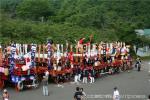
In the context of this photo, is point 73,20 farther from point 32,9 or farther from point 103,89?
point 103,89

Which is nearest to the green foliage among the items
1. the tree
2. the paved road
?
the tree

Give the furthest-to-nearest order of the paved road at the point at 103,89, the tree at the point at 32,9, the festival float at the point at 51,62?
the tree at the point at 32,9
the festival float at the point at 51,62
the paved road at the point at 103,89

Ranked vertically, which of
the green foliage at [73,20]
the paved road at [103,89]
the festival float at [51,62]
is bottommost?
the paved road at [103,89]

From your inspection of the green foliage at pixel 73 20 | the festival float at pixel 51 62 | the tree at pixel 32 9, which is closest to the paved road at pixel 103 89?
the festival float at pixel 51 62

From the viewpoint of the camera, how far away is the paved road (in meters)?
28.1

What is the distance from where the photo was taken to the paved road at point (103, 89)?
2811cm

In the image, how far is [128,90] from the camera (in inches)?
1225

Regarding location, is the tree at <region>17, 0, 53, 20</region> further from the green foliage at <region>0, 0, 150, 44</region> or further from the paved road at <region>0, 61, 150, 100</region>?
the paved road at <region>0, 61, 150, 100</region>

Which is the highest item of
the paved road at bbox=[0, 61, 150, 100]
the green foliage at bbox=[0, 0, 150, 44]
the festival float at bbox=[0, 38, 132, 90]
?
the green foliage at bbox=[0, 0, 150, 44]

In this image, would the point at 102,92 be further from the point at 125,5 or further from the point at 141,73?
the point at 125,5

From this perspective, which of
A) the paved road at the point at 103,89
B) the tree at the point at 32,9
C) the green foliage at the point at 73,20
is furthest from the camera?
the tree at the point at 32,9

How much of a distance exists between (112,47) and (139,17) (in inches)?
1865

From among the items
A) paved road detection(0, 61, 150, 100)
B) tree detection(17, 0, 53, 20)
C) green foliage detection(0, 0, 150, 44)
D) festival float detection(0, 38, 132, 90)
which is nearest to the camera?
paved road detection(0, 61, 150, 100)

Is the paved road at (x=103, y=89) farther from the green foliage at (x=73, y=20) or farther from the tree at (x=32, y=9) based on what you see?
the tree at (x=32, y=9)
